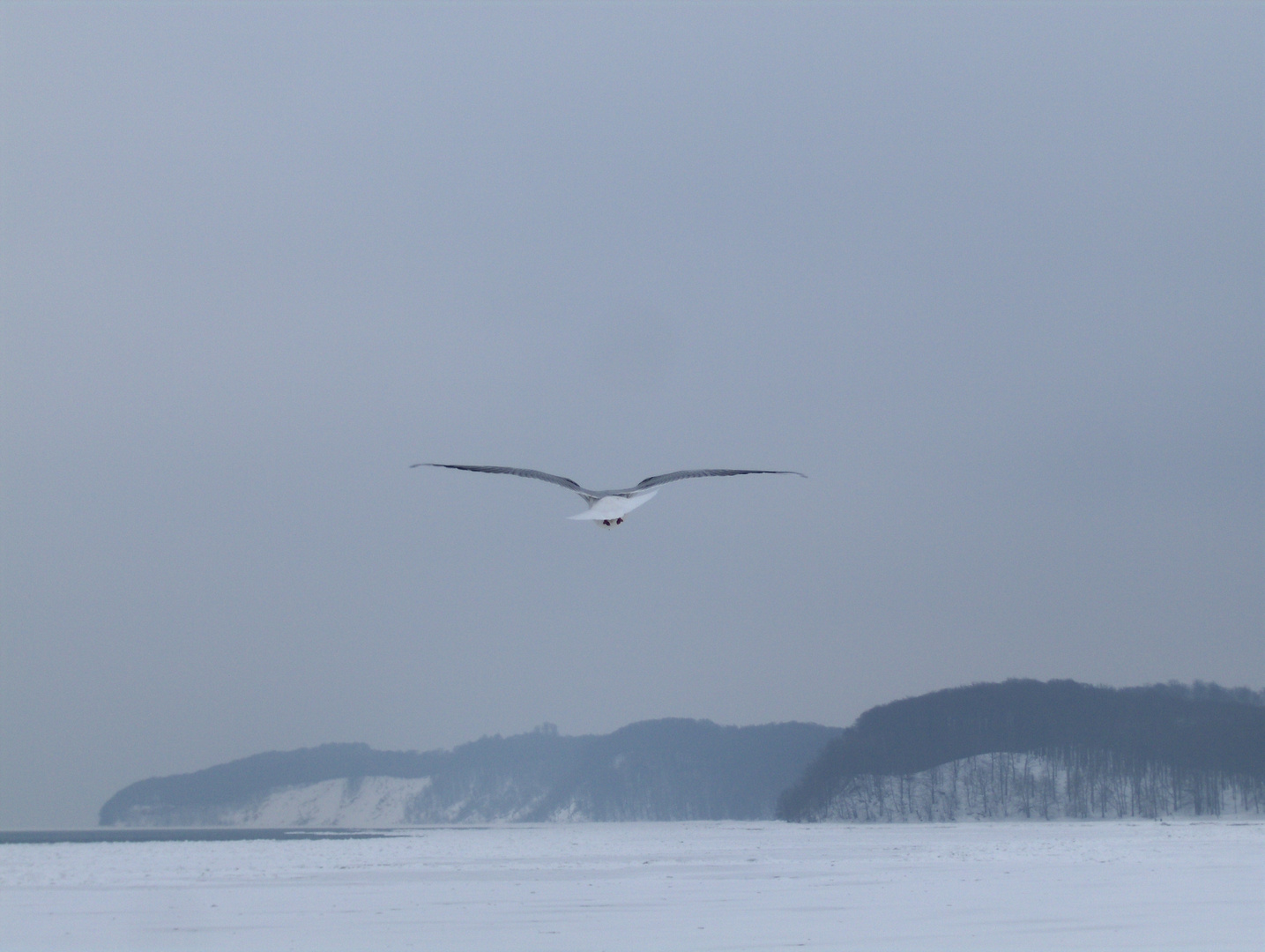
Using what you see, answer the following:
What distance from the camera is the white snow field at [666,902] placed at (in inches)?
1164

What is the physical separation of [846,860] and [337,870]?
2141cm

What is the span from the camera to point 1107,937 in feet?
94.0

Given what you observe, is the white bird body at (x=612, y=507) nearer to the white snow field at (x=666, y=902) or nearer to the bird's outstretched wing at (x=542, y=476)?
the bird's outstretched wing at (x=542, y=476)

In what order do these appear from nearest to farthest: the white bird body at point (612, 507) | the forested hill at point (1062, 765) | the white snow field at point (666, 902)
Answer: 1. the white bird body at point (612, 507)
2. the white snow field at point (666, 902)
3. the forested hill at point (1062, 765)

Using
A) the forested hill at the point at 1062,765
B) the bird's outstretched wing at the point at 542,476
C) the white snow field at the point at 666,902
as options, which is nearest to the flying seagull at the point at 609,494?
the bird's outstretched wing at the point at 542,476

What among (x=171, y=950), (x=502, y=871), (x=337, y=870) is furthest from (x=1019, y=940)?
(x=337, y=870)

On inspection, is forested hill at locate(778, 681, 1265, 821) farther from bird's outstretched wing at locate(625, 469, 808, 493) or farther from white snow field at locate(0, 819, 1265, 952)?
bird's outstretched wing at locate(625, 469, 808, 493)

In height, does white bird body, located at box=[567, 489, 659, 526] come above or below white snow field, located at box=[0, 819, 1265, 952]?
above

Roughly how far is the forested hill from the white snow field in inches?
4397

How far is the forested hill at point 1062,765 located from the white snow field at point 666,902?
112 meters

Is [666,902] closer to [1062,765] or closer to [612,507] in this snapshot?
[612,507]

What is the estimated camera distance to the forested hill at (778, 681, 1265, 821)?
16575 centimetres

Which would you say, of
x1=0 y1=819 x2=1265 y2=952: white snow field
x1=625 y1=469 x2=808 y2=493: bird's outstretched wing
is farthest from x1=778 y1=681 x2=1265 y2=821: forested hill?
x1=625 y1=469 x2=808 y2=493: bird's outstretched wing

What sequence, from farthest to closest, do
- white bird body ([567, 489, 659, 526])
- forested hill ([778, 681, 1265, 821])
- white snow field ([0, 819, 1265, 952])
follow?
forested hill ([778, 681, 1265, 821])
white snow field ([0, 819, 1265, 952])
white bird body ([567, 489, 659, 526])
